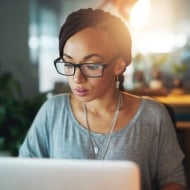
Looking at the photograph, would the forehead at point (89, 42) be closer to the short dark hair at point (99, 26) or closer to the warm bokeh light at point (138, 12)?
the short dark hair at point (99, 26)

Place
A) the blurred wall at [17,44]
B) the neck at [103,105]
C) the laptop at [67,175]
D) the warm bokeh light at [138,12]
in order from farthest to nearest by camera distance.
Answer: the blurred wall at [17,44], the warm bokeh light at [138,12], the neck at [103,105], the laptop at [67,175]

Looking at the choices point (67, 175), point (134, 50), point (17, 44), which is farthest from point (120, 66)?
point (17, 44)

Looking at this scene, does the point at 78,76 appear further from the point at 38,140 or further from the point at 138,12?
the point at 138,12

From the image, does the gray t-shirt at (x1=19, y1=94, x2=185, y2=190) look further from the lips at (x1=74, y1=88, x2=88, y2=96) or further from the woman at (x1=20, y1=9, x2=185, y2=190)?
the lips at (x1=74, y1=88, x2=88, y2=96)

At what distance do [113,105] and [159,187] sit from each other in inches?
11.2

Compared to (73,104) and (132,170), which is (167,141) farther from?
(132,170)

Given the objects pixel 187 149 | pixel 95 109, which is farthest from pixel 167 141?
pixel 187 149

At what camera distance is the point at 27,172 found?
2.66ft

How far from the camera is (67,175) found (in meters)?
0.80

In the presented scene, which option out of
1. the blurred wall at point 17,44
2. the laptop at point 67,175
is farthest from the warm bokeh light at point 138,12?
the blurred wall at point 17,44

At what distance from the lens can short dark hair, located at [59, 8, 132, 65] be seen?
3.74 feet

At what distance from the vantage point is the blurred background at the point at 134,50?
3416 mm

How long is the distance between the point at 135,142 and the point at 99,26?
0.35 meters

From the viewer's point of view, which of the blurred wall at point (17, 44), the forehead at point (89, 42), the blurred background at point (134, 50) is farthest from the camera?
the blurred wall at point (17, 44)
